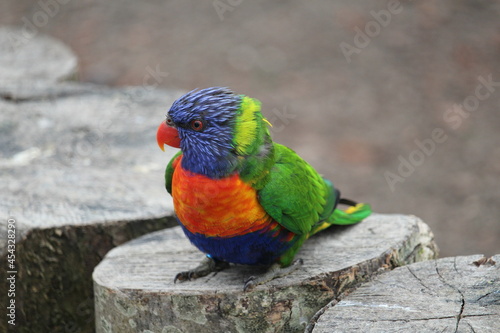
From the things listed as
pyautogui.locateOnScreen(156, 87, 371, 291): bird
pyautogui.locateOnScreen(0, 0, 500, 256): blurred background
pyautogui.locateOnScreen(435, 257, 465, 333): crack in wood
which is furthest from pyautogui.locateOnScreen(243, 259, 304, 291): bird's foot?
pyautogui.locateOnScreen(0, 0, 500, 256): blurred background

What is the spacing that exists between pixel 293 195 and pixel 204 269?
0.49m

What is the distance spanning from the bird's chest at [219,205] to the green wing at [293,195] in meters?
0.05

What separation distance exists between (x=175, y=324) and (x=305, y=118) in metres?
4.31

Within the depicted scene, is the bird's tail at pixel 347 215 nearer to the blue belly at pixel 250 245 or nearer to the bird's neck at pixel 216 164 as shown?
the blue belly at pixel 250 245

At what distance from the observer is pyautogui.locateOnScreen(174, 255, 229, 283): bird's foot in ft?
7.66

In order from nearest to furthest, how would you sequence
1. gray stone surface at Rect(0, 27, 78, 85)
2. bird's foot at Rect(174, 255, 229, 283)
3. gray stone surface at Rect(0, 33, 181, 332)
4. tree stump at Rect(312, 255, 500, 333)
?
tree stump at Rect(312, 255, 500, 333)
bird's foot at Rect(174, 255, 229, 283)
gray stone surface at Rect(0, 33, 181, 332)
gray stone surface at Rect(0, 27, 78, 85)

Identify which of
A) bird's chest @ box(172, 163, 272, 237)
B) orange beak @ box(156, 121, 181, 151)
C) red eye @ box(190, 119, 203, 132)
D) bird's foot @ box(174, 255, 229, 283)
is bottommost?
bird's foot @ box(174, 255, 229, 283)

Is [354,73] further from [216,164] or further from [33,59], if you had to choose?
[216,164]

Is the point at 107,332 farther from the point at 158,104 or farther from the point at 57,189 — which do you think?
the point at 158,104

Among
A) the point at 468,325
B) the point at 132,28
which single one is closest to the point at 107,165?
the point at 468,325

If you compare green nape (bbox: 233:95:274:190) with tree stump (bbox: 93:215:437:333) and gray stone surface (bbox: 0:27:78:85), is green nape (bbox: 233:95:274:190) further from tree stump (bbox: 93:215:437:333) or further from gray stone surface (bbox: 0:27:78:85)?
gray stone surface (bbox: 0:27:78:85)

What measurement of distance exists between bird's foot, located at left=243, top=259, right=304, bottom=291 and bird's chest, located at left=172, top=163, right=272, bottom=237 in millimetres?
200

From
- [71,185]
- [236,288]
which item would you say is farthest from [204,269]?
[71,185]

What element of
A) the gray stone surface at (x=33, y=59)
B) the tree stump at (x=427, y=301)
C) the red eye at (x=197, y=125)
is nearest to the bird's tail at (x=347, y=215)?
the tree stump at (x=427, y=301)
